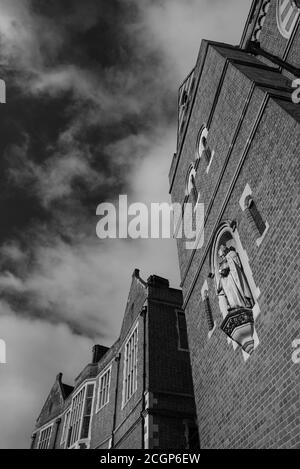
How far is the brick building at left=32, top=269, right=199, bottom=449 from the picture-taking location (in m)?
12.0

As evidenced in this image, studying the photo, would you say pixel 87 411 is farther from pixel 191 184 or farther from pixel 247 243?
pixel 247 243

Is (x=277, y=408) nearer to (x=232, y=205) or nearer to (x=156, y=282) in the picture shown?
(x=232, y=205)

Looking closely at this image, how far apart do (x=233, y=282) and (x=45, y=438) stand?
28359 millimetres

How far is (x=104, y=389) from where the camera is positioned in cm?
1972

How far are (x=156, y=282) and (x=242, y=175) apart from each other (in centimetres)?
993

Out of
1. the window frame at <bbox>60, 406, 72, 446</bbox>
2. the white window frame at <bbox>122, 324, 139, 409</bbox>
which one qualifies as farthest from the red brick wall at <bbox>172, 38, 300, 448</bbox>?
the window frame at <bbox>60, 406, 72, 446</bbox>

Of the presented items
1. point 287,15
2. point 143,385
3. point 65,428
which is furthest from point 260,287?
point 65,428

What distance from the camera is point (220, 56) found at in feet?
31.0

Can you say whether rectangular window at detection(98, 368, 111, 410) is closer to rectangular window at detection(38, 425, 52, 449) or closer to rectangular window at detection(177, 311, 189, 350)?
rectangular window at detection(177, 311, 189, 350)

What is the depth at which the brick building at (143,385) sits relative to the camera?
11969 millimetres

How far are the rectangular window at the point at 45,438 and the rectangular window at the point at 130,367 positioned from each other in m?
15.8

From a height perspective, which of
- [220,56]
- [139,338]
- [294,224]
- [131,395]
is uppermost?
[220,56]

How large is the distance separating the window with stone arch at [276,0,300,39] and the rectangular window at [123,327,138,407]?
1319 centimetres
